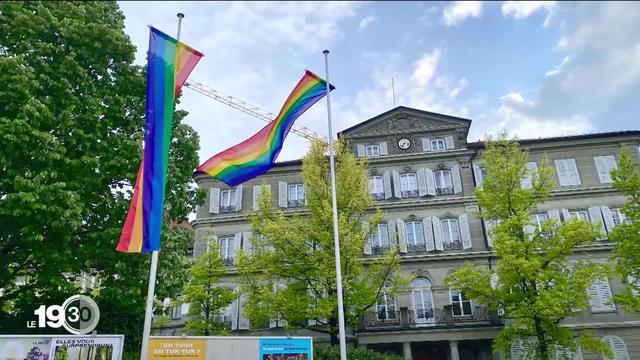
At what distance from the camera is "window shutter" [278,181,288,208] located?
101ft

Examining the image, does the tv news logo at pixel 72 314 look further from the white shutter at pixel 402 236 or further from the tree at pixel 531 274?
the white shutter at pixel 402 236

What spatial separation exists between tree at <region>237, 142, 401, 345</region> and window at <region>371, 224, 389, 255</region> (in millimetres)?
4819

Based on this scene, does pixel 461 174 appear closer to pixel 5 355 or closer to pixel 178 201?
pixel 178 201

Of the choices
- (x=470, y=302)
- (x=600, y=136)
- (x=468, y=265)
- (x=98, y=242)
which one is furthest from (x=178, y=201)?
(x=600, y=136)

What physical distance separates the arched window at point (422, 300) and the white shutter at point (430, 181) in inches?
214

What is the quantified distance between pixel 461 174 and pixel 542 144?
5.35 metres

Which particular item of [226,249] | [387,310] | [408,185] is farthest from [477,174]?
[226,249]

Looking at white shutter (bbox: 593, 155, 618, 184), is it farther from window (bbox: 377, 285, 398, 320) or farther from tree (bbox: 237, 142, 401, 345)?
tree (bbox: 237, 142, 401, 345)

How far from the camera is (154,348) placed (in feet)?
37.8

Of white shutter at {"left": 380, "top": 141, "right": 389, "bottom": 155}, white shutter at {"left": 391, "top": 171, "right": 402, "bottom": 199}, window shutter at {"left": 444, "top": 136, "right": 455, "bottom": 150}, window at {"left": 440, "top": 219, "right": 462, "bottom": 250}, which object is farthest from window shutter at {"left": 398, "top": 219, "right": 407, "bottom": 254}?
window shutter at {"left": 444, "top": 136, "right": 455, "bottom": 150}

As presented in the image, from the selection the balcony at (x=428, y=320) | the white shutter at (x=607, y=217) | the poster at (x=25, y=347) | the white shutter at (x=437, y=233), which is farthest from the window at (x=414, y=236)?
the poster at (x=25, y=347)

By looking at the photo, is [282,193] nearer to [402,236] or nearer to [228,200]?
[228,200]

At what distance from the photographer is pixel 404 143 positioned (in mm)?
30719

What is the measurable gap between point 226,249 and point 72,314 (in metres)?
16.0
